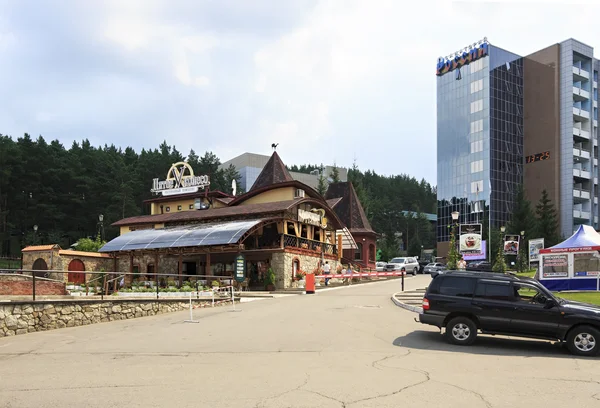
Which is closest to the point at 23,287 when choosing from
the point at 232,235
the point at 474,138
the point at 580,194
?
the point at 232,235

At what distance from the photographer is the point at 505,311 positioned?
42.1 feet

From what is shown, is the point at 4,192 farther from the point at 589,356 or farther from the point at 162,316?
the point at 589,356

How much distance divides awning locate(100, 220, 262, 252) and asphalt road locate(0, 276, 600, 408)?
18880 millimetres

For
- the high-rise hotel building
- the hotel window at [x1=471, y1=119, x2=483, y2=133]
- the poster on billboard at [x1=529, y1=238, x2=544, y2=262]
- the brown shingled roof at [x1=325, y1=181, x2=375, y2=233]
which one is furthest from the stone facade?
the hotel window at [x1=471, y1=119, x2=483, y2=133]

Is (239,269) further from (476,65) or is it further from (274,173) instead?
(476,65)

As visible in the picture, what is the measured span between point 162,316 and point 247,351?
9.61 metres

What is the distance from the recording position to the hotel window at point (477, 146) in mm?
88494

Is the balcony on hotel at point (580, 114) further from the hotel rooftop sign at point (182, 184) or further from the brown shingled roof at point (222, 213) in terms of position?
the hotel rooftop sign at point (182, 184)

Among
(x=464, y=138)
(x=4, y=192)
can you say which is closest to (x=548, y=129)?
(x=464, y=138)

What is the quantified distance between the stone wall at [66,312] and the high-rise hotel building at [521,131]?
7277cm

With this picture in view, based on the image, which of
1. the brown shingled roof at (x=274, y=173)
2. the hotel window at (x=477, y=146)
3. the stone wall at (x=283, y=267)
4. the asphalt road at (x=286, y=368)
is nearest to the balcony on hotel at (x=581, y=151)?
the hotel window at (x=477, y=146)

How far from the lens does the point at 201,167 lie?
94.9 metres

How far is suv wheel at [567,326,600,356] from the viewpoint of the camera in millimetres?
11914

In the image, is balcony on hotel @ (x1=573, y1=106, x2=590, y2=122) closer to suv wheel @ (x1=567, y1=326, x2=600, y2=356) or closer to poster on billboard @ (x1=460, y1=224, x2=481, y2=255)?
poster on billboard @ (x1=460, y1=224, x2=481, y2=255)
